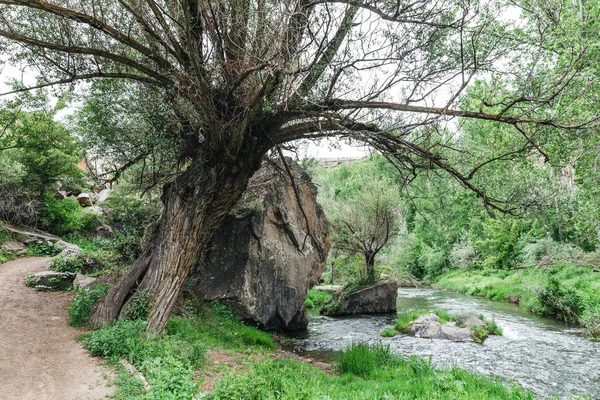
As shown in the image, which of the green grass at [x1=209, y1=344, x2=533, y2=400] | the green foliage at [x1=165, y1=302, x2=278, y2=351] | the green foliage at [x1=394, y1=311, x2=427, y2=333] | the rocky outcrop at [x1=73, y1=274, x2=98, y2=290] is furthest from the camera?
the green foliage at [x1=394, y1=311, x2=427, y2=333]

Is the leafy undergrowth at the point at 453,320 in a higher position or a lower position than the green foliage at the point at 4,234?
lower

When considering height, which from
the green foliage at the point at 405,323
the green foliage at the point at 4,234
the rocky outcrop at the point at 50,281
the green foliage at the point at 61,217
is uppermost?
the green foliage at the point at 61,217

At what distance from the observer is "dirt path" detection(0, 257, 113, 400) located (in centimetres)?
465

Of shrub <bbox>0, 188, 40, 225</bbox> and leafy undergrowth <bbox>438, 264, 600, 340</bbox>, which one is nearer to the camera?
leafy undergrowth <bbox>438, 264, 600, 340</bbox>

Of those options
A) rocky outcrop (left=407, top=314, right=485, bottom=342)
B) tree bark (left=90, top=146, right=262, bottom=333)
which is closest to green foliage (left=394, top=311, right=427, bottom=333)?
rocky outcrop (left=407, top=314, right=485, bottom=342)

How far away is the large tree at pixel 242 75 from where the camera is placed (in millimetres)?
6078

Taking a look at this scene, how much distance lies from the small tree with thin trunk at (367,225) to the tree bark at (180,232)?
15.4 metres

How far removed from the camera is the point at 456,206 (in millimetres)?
39188

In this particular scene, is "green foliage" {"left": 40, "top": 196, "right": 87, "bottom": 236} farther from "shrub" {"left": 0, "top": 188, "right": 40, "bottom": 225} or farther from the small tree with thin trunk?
the small tree with thin trunk

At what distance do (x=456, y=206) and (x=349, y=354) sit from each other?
34993 millimetres

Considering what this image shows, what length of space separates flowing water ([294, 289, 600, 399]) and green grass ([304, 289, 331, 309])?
417 centimetres

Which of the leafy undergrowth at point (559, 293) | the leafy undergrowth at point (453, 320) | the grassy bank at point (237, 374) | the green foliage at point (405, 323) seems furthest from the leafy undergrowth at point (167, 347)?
the leafy undergrowth at point (559, 293)

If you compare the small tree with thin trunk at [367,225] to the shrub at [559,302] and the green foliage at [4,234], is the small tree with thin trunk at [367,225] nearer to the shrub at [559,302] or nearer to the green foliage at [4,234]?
the shrub at [559,302]

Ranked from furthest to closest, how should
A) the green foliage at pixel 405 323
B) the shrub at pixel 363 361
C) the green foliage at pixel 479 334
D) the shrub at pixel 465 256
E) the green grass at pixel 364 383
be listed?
the shrub at pixel 465 256
the green foliage at pixel 405 323
the green foliage at pixel 479 334
the shrub at pixel 363 361
the green grass at pixel 364 383
